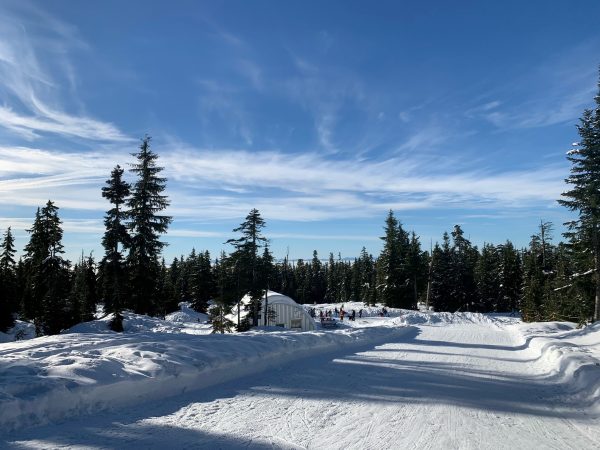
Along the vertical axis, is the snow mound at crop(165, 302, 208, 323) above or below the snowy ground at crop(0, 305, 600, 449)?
below

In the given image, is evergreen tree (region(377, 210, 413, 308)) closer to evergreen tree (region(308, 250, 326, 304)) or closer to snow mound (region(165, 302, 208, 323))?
snow mound (region(165, 302, 208, 323))

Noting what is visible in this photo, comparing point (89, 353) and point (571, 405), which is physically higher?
point (89, 353)

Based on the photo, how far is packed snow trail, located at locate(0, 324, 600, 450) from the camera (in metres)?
5.14

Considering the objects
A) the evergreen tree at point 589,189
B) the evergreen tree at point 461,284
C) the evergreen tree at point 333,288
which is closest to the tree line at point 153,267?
the evergreen tree at point 589,189

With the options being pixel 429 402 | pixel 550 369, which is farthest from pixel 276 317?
pixel 429 402

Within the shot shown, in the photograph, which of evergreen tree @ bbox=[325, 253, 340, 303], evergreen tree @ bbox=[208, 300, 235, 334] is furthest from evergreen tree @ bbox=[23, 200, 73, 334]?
evergreen tree @ bbox=[325, 253, 340, 303]

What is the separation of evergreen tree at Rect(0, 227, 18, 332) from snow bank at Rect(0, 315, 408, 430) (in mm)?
25899

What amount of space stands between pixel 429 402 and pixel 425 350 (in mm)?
8140

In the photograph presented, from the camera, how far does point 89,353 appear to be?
27.9 ft

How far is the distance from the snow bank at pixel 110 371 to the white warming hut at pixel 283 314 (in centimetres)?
2416

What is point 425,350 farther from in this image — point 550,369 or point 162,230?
point 162,230

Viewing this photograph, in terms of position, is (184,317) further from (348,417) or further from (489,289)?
(348,417)

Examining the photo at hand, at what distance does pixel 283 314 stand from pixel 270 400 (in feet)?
100.0

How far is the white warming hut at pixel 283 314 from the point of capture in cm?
3569
